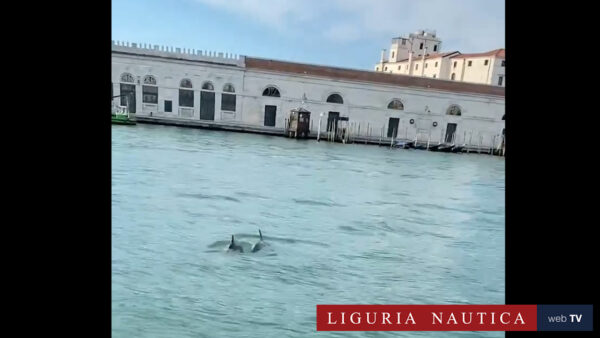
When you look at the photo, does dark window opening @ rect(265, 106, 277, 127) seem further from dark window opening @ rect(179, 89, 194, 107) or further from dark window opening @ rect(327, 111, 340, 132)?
dark window opening @ rect(179, 89, 194, 107)

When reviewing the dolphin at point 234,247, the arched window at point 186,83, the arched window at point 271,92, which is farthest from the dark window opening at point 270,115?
the dolphin at point 234,247

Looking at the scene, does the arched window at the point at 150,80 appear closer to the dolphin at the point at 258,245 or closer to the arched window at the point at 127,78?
the arched window at the point at 127,78

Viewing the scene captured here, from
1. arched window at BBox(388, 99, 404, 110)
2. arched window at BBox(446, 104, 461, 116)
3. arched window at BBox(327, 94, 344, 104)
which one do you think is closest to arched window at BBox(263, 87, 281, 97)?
arched window at BBox(327, 94, 344, 104)

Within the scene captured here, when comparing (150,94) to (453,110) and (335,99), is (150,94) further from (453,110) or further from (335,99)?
(453,110)

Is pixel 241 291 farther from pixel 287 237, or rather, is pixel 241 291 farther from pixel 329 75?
pixel 329 75

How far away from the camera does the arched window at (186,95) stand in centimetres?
1808

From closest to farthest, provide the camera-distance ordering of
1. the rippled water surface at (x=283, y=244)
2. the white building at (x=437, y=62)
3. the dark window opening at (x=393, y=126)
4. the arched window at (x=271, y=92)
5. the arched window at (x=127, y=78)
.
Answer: the rippled water surface at (x=283, y=244), the arched window at (x=127, y=78), the arched window at (x=271, y=92), the dark window opening at (x=393, y=126), the white building at (x=437, y=62)

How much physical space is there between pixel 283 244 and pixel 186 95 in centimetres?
1476

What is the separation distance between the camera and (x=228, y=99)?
60.8 ft

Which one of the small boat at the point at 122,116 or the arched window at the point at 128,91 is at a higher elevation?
the arched window at the point at 128,91

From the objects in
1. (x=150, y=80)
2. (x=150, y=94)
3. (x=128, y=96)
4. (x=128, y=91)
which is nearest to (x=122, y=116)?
(x=128, y=96)

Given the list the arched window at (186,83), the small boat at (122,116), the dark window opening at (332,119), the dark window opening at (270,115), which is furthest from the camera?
the dark window opening at (332,119)

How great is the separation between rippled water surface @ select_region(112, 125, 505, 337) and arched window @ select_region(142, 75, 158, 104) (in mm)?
8019

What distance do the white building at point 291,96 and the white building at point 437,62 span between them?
8.57 ft
